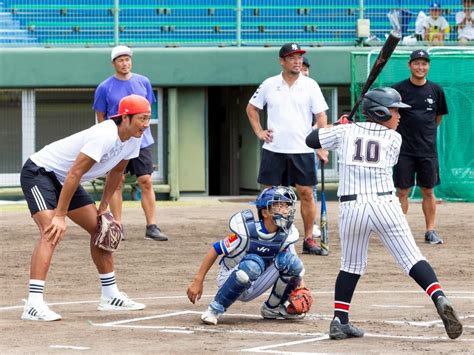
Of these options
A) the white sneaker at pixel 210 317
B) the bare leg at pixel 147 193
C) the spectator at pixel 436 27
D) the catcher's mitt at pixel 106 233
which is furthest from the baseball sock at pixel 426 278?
the spectator at pixel 436 27

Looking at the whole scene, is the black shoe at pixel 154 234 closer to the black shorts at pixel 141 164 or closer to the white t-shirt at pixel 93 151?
the black shorts at pixel 141 164

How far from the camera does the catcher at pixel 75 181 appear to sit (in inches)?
320

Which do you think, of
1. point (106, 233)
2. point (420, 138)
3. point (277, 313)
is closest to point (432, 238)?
point (420, 138)

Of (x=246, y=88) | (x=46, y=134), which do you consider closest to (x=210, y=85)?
(x=246, y=88)

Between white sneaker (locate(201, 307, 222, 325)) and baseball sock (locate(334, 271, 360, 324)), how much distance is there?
37.4 inches

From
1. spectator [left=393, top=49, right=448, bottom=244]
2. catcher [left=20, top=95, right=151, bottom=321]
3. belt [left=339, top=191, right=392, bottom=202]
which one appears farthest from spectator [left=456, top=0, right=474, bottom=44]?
belt [left=339, top=191, right=392, bottom=202]

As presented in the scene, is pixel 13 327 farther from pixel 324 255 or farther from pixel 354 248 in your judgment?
pixel 324 255

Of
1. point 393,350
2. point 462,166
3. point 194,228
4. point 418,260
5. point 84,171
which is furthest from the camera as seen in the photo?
point 462,166

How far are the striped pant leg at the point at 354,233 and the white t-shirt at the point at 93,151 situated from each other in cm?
171

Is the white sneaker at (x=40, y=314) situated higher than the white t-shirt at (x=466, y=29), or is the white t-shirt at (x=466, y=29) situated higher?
the white t-shirt at (x=466, y=29)

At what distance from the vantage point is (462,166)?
19250mm

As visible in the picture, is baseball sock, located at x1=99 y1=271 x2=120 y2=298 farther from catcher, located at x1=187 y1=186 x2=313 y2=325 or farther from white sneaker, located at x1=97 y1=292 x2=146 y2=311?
catcher, located at x1=187 y1=186 x2=313 y2=325

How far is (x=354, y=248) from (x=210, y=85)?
13175mm

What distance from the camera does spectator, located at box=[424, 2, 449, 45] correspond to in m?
21.5
